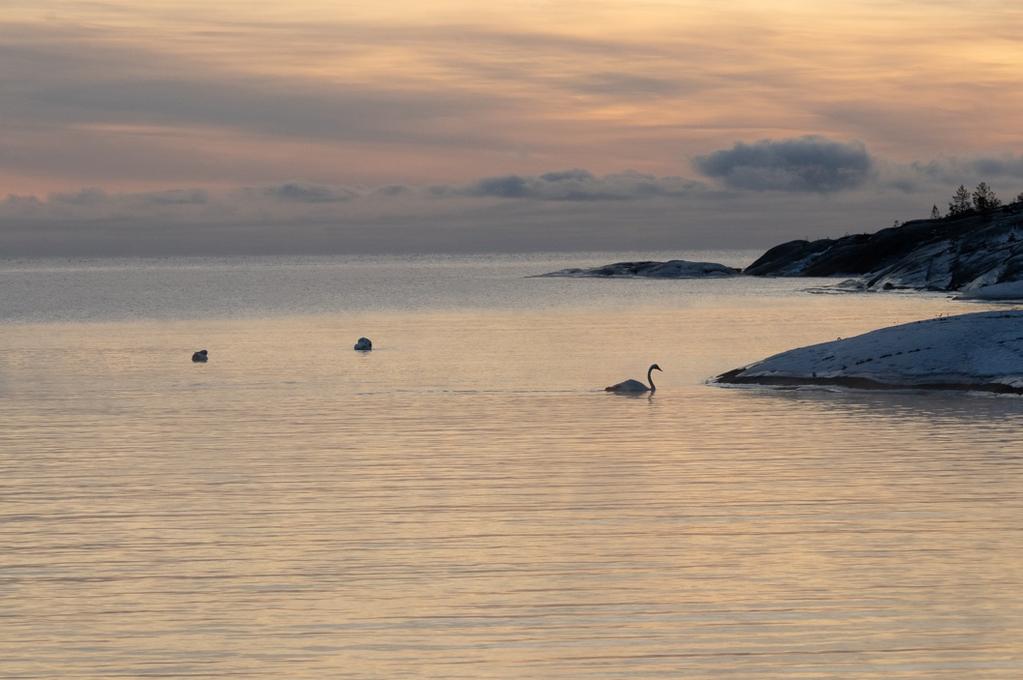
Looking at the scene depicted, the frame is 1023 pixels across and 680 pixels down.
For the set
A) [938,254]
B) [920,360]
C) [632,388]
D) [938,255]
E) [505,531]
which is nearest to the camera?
[505,531]

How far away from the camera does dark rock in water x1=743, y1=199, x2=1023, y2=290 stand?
10762 cm

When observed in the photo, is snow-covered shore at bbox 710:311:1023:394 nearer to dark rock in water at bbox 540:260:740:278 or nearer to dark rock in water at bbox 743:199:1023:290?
dark rock in water at bbox 743:199:1023:290

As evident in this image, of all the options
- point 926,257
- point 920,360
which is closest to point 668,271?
point 926,257

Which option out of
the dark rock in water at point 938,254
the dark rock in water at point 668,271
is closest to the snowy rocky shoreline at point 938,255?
the dark rock in water at point 938,254

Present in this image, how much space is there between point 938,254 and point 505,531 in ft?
359

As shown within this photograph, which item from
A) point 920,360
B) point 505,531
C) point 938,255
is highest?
point 938,255

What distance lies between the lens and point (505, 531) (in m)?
17.2

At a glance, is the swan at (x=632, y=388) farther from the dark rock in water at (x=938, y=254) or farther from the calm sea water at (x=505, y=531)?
the dark rock in water at (x=938, y=254)

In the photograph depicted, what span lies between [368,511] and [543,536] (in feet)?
9.65

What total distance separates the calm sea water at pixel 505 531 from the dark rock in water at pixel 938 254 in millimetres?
77045

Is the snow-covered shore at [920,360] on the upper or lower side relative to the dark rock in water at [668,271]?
lower

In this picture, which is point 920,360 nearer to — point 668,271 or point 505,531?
point 505,531

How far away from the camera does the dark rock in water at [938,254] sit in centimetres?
10762

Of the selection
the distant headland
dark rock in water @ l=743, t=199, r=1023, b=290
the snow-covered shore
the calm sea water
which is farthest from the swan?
dark rock in water @ l=743, t=199, r=1023, b=290
